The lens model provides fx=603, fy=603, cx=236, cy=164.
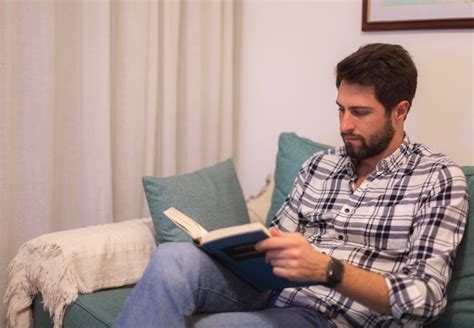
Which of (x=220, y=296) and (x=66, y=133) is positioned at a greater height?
(x=66, y=133)

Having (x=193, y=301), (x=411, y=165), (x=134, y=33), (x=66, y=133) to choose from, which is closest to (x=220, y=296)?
(x=193, y=301)

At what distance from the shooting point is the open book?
47.4 inches

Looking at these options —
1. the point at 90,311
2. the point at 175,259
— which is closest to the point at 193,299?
the point at 175,259

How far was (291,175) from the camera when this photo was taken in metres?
2.02

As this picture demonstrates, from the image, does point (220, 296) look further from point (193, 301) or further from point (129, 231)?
point (129, 231)

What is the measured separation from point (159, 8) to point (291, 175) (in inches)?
32.1

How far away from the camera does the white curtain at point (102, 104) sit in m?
1.87

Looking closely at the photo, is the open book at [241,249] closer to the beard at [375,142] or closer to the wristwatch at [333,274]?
the wristwatch at [333,274]

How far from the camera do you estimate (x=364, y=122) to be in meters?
1.58

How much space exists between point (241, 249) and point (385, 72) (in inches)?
24.7

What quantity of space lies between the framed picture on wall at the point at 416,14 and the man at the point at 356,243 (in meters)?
0.53

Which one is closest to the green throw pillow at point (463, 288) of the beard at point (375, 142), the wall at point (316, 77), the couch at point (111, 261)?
the couch at point (111, 261)

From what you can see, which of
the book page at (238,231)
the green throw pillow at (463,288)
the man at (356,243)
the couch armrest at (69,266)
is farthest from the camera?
the couch armrest at (69,266)

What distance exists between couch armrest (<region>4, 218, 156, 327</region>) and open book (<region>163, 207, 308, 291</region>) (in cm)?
43
